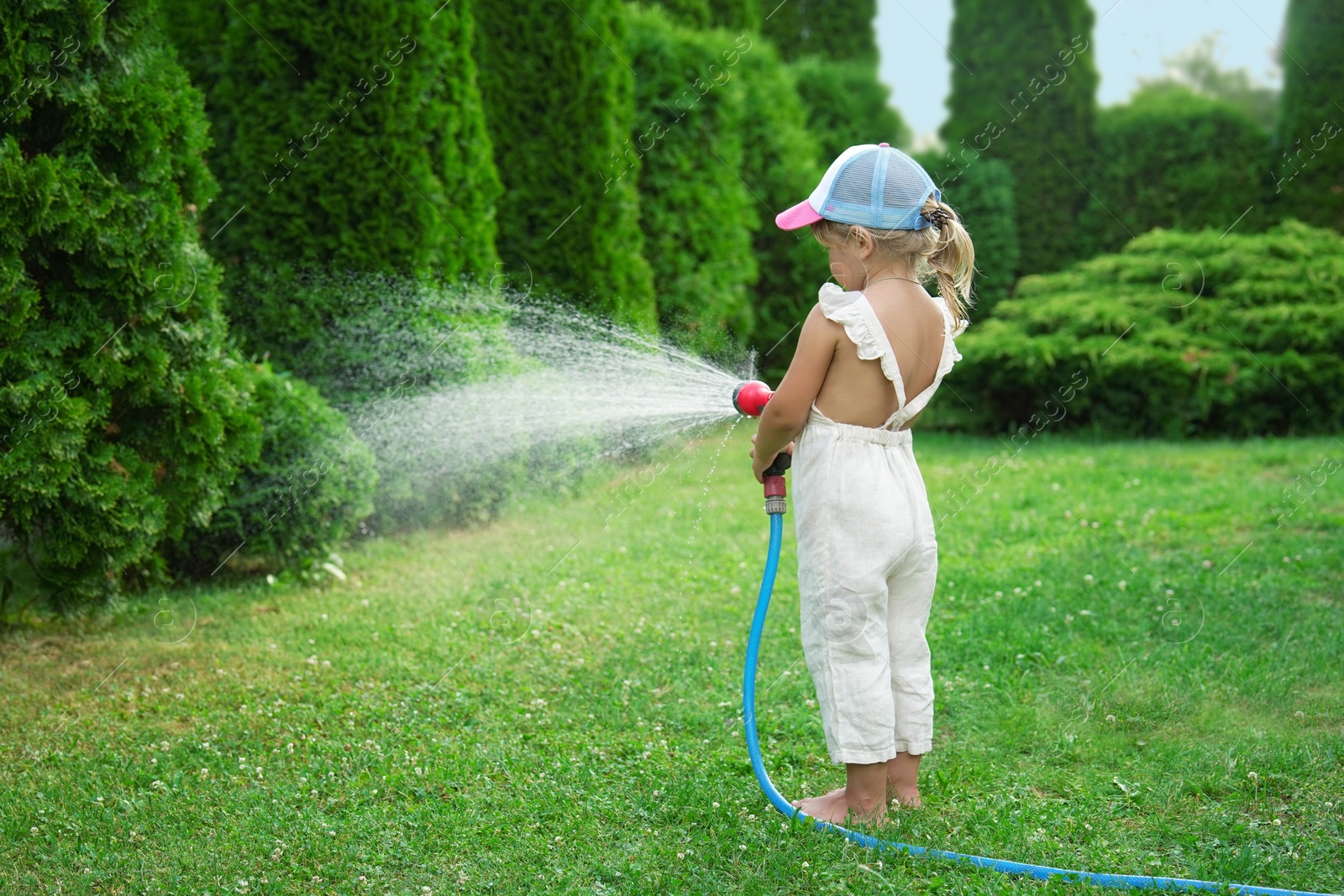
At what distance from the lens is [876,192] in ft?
9.78

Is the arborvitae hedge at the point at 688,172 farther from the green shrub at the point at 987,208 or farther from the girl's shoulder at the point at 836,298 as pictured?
the girl's shoulder at the point at 836,298

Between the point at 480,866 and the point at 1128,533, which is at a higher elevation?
the point at 1128,533

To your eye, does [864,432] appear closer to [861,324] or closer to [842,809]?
[861,324]

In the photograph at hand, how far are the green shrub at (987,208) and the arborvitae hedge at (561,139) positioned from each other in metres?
5.56

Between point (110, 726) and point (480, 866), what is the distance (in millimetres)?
1648

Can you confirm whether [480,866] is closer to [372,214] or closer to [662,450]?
[372,214]

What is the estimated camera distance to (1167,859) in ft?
9.77

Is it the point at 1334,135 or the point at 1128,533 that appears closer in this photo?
the point at 1128,533

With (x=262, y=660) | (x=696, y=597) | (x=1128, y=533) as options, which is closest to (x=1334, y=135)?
(x=1128, y=533)

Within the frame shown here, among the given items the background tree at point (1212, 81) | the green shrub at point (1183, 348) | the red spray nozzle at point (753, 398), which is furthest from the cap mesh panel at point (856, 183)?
the background tree at point (1212, 81)

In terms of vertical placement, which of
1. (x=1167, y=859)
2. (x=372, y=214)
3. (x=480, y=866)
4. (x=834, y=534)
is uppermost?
(x=372, y=214)

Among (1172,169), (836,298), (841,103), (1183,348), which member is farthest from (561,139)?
(1172,169)

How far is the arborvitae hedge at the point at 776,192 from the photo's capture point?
1085cm

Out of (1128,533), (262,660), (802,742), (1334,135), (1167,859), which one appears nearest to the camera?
(1167,859)
